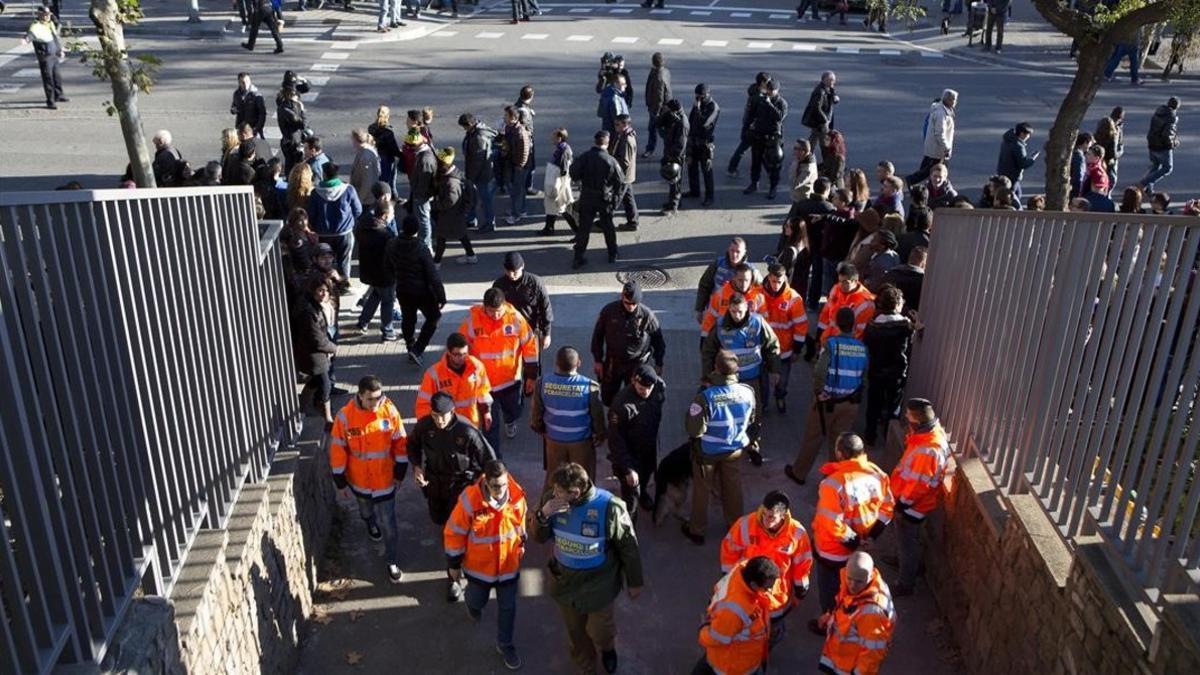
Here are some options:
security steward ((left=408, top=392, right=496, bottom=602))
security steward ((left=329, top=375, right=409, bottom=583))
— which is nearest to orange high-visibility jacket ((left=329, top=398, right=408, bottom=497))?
security steward ((left=329, top=375, right=409, bottom=583))

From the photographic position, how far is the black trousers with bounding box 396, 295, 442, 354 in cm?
1064

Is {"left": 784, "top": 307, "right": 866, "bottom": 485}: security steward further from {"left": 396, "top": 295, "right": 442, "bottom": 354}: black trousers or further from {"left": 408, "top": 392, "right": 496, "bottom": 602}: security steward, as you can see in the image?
{"left": 396, "top": 295, "right": 442, "bottom": 354}: black trousers

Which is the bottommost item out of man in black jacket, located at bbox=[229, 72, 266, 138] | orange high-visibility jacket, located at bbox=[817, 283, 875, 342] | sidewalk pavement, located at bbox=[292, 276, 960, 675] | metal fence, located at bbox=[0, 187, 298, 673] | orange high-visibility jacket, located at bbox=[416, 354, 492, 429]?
sidewalk pavement, located at bbox=[292, 276, 960, 675]

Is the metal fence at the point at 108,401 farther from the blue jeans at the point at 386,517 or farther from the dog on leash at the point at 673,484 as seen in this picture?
the dog on leash at the point at 673,484

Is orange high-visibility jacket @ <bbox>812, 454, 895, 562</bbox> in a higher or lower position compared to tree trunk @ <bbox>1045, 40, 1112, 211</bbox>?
lower

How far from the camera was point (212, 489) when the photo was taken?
6270 millimetres

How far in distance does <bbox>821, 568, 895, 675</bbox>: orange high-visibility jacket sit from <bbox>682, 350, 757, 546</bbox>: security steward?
1804 millimetres

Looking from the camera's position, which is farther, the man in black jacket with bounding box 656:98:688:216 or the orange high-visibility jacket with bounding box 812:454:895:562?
the man in black jacket with bounding box 656:98:688:216

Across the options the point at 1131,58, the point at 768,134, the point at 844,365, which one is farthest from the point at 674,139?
the point at 1131,58

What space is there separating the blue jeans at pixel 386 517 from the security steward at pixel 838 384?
11.4 ft

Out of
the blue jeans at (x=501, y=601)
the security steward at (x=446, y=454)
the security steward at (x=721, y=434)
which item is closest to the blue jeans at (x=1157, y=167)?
the security steward at (x=721, y=434)

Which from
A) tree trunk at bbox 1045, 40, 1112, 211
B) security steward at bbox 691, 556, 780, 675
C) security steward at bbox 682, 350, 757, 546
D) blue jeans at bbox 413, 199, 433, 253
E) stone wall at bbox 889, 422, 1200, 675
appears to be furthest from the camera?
blue jeans at bbox 413, 199, 433, 253

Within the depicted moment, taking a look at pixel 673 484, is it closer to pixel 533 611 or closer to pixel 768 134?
pixel 533 611

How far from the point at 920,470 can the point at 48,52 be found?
59.3 ft
